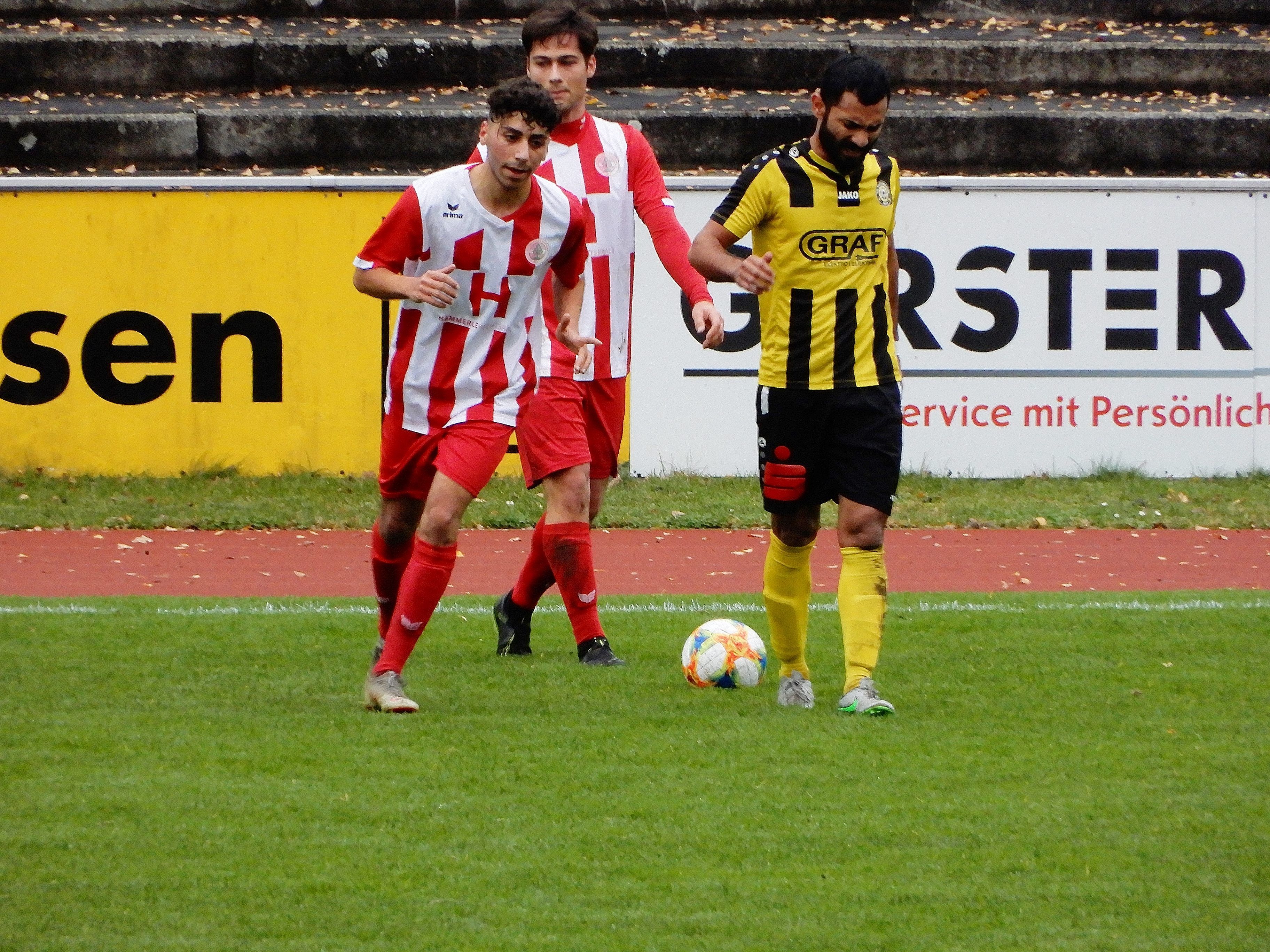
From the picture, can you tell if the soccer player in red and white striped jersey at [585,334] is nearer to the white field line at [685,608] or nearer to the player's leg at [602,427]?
the player's leg at [602,427]

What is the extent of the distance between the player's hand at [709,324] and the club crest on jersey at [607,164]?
100 cm

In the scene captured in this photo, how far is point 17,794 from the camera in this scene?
4.43 meters

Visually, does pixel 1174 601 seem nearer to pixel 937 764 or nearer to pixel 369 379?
pixel 937 764

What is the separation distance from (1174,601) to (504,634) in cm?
311

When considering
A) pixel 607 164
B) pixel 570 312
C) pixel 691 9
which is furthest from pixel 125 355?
pixel 691 9

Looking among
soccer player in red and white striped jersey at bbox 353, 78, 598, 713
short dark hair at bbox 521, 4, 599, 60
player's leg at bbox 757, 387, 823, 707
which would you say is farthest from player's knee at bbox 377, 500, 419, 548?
short dark hair at bbox 521, 4, 599, 60

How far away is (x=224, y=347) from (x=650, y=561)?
13.4ft

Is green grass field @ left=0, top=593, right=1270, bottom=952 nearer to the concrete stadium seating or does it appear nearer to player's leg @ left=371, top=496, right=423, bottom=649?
player's leg @ left=371, top=496, right=423, bottom=649

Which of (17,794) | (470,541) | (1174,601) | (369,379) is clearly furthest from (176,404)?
(17,794)

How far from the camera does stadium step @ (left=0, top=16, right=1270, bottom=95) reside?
17.5 meters

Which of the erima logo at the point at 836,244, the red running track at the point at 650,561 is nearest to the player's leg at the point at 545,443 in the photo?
the erima logo at the point at 836,244

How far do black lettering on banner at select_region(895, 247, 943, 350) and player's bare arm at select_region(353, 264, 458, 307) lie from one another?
7058mm

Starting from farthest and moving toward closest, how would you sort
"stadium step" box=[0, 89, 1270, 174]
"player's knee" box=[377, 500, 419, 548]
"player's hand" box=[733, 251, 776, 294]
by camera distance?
"stadium step" box=[0, 89, 1270, 174], "player's knee" box=[377, 500, 419, 548], "player's hand" box=[733, 251, 776, 294]

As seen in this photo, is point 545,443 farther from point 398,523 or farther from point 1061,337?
point 1061,337
